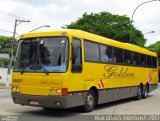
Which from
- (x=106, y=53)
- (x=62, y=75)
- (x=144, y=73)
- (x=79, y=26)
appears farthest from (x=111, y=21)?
(x=62, y=75)

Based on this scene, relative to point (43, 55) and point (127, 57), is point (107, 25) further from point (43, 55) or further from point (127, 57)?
point (43, 55)

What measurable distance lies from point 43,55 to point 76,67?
4.07ft

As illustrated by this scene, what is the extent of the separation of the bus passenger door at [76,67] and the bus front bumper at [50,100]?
0.35 metres

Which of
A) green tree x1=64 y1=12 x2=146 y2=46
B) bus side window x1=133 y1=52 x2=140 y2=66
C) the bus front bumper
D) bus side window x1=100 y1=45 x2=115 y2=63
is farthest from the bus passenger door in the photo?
green tree x1=64 y1=12 x2=146 y2=46

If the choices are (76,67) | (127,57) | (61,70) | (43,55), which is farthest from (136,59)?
(61,70)

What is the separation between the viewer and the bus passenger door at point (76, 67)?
13375 millimetres

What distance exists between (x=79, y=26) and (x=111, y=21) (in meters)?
5.88

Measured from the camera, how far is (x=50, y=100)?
12836mm

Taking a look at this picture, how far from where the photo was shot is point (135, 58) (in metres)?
21.2

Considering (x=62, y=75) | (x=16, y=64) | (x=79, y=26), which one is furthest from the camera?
(x=79, y=26)

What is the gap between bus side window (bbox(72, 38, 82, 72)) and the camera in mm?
13445

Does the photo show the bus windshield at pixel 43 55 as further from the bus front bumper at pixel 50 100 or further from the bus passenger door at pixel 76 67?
the bus front bumper at pixel 50 100

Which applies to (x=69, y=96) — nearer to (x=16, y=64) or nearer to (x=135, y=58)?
(x=16, y=64)

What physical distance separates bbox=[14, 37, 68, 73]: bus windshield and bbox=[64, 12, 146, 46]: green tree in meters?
49.6
